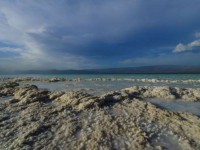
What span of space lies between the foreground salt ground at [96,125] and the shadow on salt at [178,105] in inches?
64.6

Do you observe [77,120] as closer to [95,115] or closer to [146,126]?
[95,115]

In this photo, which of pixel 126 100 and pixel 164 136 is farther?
pixel 126 100

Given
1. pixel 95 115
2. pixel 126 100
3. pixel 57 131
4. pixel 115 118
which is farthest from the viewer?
pixel 126 100

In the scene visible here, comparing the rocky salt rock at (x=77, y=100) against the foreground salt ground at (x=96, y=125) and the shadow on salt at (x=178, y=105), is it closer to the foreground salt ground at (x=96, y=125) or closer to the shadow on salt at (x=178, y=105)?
the foreground salt ground at (x=96, y=125)

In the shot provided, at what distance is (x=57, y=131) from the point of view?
11.2 metres

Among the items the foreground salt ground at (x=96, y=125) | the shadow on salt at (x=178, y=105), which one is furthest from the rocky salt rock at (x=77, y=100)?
the shadow on salt at (x=178, y=105)

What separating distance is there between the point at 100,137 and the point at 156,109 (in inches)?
194

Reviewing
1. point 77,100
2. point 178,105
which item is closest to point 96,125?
point 77,100

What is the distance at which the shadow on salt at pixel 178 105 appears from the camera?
48.5 ft

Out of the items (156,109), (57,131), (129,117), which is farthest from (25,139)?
(156,109)

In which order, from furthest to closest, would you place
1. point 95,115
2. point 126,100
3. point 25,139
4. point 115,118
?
1. point 126,100
2. point 95,115
3. point 115,118
4. point 25,139

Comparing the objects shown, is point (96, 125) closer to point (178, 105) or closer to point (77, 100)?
point (77, 100)

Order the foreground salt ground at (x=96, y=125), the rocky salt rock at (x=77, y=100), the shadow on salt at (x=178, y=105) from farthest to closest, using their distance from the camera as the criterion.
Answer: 1. the rocky salt rock at (x=77, y=100)
2. the shadow on salt at (x=178, y=105)
3. the foreground salt ground at (x=96, y=125)

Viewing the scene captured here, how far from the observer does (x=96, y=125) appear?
38.7ft
